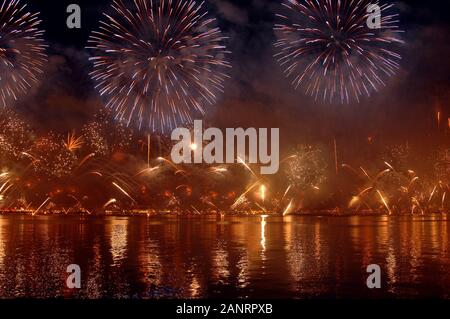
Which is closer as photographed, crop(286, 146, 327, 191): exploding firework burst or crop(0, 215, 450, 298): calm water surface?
crop(0, 215, 450, 298): calm water surface

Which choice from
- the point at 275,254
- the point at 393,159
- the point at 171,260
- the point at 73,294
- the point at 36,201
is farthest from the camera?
the point at 393,159

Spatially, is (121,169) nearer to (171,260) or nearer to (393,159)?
(393,159)

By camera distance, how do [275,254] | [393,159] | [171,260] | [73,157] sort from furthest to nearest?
[393,159] < [73,157] < [275,254] < [171,260]

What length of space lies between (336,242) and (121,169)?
66139 mm

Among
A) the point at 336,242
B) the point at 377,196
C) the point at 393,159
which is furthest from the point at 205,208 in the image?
the point at 336,242

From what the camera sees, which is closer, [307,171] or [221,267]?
[221,267]

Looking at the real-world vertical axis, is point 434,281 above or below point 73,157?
below

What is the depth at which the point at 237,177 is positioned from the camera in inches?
3447

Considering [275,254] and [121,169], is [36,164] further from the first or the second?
[275,254]

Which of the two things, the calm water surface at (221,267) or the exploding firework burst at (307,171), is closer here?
the calm water surface at (221,267)

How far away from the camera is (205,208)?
82062mm

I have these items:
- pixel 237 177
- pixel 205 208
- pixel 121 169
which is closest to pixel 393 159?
pixel 237 177

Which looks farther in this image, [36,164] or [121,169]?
[121,169]

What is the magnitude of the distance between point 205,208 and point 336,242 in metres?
55.4
